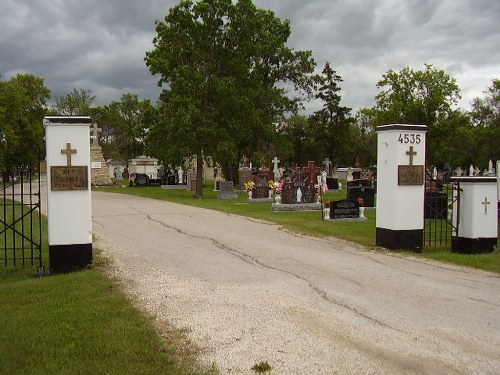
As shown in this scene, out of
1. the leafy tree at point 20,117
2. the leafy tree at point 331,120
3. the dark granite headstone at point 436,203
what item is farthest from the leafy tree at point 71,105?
the dark granite headstone at point 436,203

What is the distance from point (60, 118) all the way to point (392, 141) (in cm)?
627

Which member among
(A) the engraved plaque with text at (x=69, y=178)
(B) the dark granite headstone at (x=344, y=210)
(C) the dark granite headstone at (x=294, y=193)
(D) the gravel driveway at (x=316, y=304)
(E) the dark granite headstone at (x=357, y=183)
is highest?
(A) the engraved plaque with text at (x=69, y=178)

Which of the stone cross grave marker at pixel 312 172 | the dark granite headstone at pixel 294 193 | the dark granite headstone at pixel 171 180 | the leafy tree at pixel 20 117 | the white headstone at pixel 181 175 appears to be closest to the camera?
the dark granite headstone at pixel 294 193

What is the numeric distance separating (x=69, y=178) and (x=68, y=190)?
0.64 ft

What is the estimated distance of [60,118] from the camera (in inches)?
315

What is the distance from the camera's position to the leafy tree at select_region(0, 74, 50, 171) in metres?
48.6

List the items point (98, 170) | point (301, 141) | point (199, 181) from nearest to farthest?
point (199, 181)
point (98, 170)
point (301, 141)

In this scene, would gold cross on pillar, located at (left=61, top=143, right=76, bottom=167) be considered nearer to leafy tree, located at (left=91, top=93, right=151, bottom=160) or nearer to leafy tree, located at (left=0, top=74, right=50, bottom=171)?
leafy tree, located at (left=0, top=74, right=50, bottom=171)

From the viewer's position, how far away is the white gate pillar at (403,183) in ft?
33.6

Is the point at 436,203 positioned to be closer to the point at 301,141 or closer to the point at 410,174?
the point at 410,174

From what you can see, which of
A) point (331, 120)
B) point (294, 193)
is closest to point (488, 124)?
point (331, 120)

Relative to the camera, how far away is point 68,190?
8.10 metres

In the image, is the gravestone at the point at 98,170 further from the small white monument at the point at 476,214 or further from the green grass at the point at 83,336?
the green grass at the point at 83,336

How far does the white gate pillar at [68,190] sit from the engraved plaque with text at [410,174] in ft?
19.8
